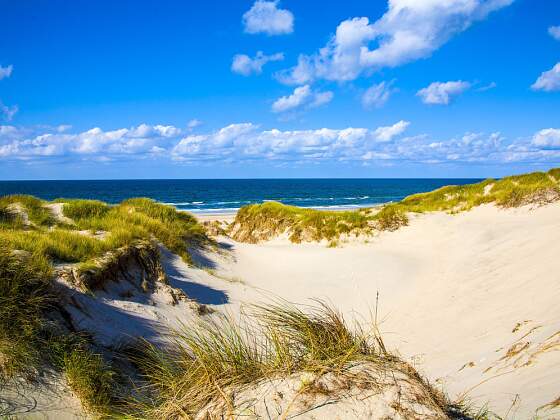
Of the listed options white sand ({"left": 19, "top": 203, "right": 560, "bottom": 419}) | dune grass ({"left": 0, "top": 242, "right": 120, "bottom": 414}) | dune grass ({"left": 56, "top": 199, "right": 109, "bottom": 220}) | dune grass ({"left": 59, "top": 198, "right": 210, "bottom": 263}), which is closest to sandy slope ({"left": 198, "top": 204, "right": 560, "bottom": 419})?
white sand ({"left": 19, "top": 203, "right": 560, "bottom": 419})

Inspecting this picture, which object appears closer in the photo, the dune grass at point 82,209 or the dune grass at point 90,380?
the dune grass at point 90,380

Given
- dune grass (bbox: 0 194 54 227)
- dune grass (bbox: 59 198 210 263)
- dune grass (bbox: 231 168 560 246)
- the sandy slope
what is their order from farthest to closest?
dune grass (bbox: 231 168 560 246) → dune grass (bbox: 0 194 54 227) → dune grass (bbox: 59 198 210 263) → the sandy slope

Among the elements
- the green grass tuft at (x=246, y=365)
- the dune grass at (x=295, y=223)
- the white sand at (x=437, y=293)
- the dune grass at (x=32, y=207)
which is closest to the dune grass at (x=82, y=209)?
the dune grass at (x=32, y=207)

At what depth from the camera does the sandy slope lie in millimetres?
Result: 4039

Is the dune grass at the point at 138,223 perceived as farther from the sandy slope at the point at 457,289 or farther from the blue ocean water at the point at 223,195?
the blue ocean water at the point at 223,195

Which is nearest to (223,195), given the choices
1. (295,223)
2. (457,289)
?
(295,223)

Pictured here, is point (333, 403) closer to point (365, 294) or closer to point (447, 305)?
point (447, 305)

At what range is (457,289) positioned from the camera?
9453mm

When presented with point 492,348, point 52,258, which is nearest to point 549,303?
point 492,348

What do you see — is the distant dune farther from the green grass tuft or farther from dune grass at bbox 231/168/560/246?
dune grass at bbox 231/168/560/246

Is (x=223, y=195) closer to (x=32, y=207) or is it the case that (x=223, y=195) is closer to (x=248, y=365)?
(x=32, y=207)

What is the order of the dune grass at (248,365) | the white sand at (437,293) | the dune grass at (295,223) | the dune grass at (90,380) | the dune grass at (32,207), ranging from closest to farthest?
the dune grass at (248,365)
the dune grass at (90,380)
the white sand at (437,293)
the dune grass at (32,207)
the dune grass at (295,223)

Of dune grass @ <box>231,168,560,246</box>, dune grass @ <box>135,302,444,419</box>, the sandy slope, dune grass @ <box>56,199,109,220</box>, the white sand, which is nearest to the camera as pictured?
dune grass @ <box>135,302,444,419</box>

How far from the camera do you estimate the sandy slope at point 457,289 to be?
404 cm
